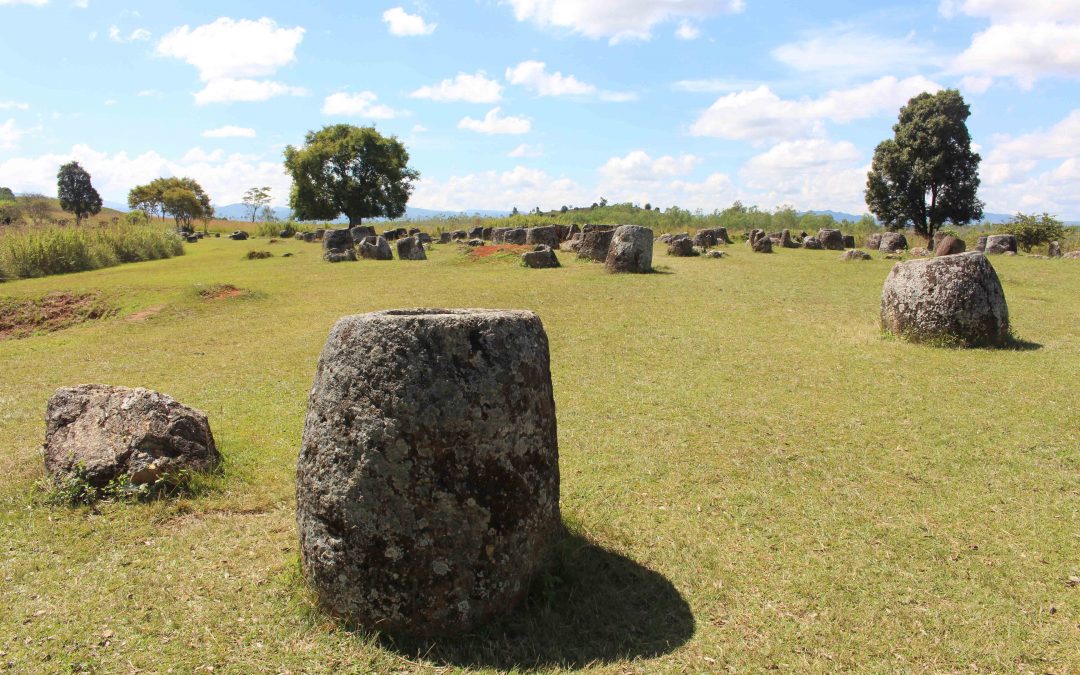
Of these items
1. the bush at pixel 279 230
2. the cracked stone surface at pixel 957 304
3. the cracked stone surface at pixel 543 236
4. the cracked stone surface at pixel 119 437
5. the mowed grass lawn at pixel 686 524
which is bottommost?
the mowed grass lawn at pixel 686 524

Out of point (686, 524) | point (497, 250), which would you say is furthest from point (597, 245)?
point (686, 524)

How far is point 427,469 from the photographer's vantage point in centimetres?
372

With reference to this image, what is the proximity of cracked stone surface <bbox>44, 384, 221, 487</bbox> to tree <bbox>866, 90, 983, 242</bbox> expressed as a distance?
1579 inches

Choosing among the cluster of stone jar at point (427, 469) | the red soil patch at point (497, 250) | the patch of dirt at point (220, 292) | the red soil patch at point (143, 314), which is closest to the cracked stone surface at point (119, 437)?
the cluster of stone jar at point (427, 469)

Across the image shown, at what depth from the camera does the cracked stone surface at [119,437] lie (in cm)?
571

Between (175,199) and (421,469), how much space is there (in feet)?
261

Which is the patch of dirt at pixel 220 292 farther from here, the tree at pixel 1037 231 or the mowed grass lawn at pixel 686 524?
the tree at pixel 1037 231

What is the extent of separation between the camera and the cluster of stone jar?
146 inches

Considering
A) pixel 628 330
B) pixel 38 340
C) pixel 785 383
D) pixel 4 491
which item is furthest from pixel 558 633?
pixel 38 340

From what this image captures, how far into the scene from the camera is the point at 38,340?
13617 millimetres

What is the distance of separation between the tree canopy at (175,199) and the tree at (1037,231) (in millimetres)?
74220

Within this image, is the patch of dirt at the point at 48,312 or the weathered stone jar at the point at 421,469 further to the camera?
the patch of dirt at the point at 48,312

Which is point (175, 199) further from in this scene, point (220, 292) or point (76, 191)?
point (220, 292)

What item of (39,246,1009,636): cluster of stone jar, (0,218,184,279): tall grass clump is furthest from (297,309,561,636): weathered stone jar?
(0,218,184,279): tall grass clump
